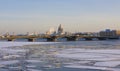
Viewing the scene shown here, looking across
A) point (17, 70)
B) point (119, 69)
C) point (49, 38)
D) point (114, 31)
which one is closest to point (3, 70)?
point (17, 70)

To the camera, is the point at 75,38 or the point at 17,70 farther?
the point at 75,38

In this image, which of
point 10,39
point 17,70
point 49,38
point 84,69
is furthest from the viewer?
point 49,38

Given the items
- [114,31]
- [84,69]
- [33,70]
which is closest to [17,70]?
[33,70]

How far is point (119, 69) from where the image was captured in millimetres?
15977

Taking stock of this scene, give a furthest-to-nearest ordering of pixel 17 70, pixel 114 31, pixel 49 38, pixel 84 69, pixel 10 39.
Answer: pixel 114 31, pixel 49 38, pixel 10 39, pixel 84 69, pixel 17 70

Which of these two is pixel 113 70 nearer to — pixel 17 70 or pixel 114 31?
pixel 17 70

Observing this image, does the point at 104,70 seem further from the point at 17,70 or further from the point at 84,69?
the point at 17,70

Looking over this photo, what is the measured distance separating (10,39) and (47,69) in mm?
97714

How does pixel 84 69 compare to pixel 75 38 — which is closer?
pixel 84 69

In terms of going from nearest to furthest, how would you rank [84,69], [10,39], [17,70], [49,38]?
1. [17,70]
2. [84,69]
3. [10,39]
4. [49,38]

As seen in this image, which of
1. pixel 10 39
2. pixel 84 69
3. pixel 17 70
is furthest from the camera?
pixel 10 39

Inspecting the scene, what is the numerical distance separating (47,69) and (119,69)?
4066 mm

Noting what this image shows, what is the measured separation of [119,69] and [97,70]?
1391 millimetres

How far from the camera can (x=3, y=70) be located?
50.7 ft
